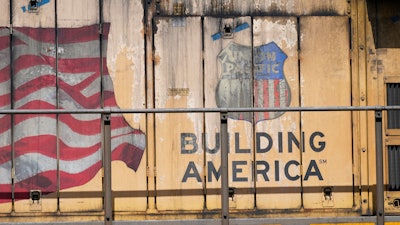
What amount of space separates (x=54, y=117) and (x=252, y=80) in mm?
1579

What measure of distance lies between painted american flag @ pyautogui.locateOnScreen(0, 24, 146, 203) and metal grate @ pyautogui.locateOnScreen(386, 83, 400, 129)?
77.7 inches

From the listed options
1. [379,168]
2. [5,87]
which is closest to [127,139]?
[5,87]

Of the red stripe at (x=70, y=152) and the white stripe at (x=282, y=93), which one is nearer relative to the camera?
the red stripe at (x=70, y=152)

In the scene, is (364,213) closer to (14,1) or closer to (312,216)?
(312,216)

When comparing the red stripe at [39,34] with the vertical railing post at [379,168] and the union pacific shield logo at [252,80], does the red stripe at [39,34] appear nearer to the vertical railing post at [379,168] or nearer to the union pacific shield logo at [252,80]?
the union pacific shield logo at [252,80]

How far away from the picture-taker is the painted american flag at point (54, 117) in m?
5.52

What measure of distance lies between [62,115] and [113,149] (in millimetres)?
471

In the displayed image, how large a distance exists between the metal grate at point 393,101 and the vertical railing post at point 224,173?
1.42m

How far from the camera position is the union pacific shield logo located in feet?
18.9

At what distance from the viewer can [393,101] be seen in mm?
5871

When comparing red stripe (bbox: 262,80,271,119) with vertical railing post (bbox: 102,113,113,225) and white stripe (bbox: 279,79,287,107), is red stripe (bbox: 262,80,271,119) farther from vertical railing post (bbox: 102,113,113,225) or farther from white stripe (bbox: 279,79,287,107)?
vertical railing post (bbox: 102,113,113,225)

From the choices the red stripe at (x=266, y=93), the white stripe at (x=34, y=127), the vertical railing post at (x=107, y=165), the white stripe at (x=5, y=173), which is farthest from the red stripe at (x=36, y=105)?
the red stripe at (x=266, y=93)

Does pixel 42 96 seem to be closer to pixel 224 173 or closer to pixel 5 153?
pixel 5 153

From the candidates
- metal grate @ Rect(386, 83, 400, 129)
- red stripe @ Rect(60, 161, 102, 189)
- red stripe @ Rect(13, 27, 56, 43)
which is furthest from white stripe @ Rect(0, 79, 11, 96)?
metal grate @ Rect(386, 83, 400, 129)
